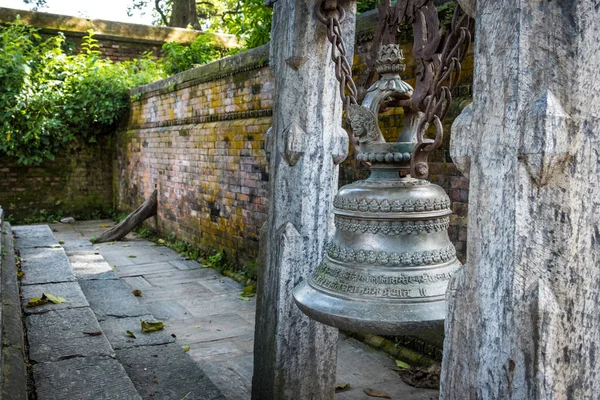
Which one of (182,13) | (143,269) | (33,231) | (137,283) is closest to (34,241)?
(33,231)

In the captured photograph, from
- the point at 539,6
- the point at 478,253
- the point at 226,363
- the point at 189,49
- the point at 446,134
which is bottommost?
the point at 226,363

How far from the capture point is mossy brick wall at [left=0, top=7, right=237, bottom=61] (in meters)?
12.9

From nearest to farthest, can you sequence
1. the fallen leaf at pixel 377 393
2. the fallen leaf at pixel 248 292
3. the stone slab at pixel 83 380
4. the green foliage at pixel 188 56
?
the stone slab at pixel 83 380 → the fallen leaf at pixel 377 393 → the fallen leaf at pixel 248 292 → the green foliage at pixel 188 56

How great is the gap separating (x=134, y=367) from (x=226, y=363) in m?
0.86

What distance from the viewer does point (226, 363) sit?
4.43 metres

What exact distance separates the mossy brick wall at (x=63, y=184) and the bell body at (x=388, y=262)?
1110cm

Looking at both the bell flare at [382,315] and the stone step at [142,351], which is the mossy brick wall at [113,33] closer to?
the stone step at [142,351]

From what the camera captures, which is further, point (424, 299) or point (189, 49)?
point (189, 49)

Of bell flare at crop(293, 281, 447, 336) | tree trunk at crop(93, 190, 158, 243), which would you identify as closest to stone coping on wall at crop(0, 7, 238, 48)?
tree trunk at crop(93, 190, 158, 243)

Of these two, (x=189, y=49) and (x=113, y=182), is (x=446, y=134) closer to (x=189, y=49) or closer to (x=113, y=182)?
(x=189, y=49)

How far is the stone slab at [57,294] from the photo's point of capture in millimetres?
4418

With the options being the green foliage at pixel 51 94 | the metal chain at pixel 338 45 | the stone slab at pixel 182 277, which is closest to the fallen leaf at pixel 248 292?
the stone slab at pixel 182 277

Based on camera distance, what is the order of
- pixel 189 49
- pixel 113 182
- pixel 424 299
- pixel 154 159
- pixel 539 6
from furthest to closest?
pixel 113 182, pixel 189 49, pixel 154 159, pixel 424 299, pixel 539 6

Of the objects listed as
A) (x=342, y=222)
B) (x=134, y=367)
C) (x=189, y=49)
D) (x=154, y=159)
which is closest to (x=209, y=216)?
(x=154, y=159)
